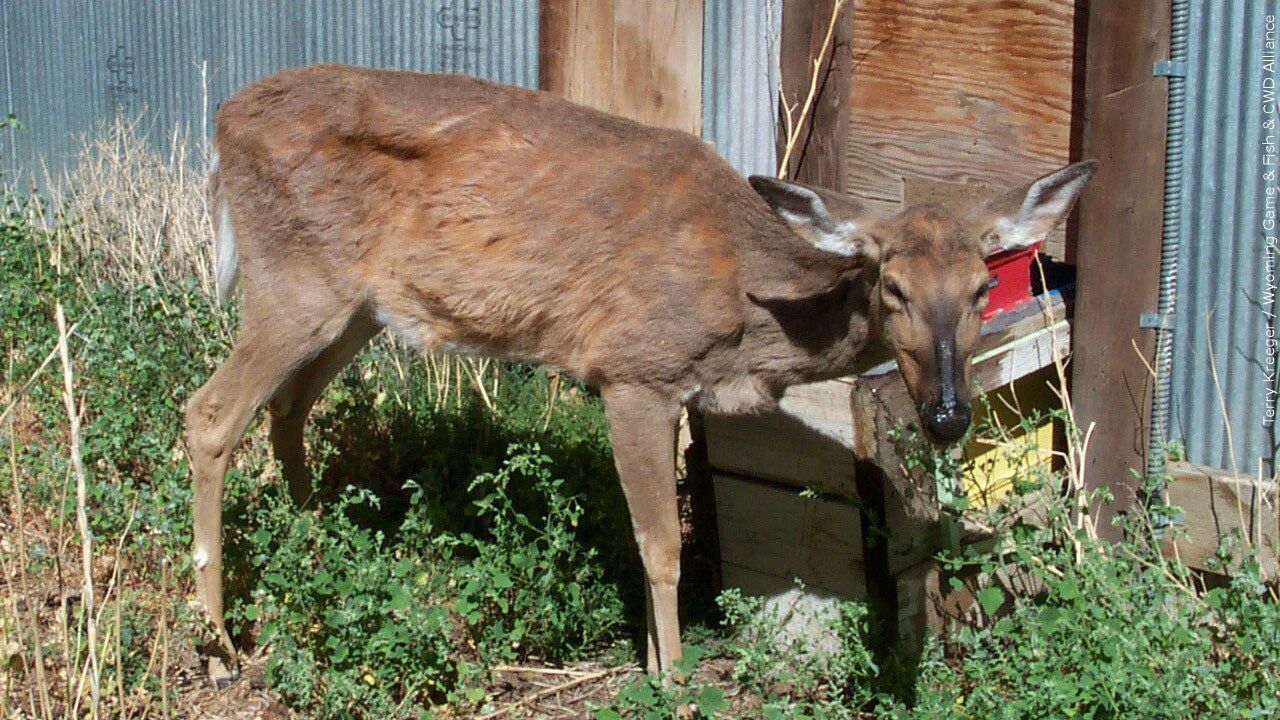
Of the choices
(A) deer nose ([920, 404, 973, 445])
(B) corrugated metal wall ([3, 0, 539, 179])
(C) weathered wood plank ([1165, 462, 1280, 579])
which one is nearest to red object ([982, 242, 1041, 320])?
(C) weathered wood plank ([1165, 462, 1280, 579])

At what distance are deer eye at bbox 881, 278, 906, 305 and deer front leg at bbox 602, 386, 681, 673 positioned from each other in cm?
95

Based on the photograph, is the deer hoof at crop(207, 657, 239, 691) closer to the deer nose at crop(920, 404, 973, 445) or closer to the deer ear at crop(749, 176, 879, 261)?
the deer ear at crop(749, 176, 879, 261)

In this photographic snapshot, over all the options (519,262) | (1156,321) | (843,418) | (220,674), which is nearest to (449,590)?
(220,674)

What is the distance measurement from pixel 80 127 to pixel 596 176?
334 inches

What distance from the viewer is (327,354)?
5.89m

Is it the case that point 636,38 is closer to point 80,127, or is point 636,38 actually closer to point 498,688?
point 498,688

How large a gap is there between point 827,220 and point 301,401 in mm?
2532

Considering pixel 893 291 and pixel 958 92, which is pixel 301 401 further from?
pixel 958 92

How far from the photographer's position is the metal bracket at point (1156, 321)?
207 inches

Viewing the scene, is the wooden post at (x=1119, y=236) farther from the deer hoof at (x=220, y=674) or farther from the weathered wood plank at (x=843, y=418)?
the deer hoof at (x=220, y=674)

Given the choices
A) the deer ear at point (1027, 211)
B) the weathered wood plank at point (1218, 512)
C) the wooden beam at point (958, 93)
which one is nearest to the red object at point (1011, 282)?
the wooden beam at point (958, 93)

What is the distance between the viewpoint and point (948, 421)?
410 centimetres

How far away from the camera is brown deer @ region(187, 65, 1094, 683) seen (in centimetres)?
499

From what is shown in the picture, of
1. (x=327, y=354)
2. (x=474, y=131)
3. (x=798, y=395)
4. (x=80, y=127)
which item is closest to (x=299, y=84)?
(x=474, y=131)
